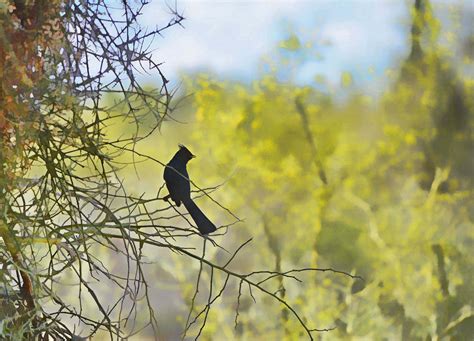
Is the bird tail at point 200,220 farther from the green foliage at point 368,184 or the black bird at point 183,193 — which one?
the green foliage at point 368,184

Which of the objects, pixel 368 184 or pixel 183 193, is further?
pixel 368 184

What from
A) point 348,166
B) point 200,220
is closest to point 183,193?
point 200,220

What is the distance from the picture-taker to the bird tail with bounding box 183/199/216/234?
1.90 ft

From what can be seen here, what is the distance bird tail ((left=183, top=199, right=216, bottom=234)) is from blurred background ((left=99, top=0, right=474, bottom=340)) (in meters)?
Result: 0.70

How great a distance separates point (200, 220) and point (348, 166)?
0.80 m

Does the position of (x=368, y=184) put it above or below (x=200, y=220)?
above

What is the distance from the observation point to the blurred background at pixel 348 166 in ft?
4.30

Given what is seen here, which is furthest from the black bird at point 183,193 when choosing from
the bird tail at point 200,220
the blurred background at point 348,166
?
the blurred background at point 348,166

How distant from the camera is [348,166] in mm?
1352

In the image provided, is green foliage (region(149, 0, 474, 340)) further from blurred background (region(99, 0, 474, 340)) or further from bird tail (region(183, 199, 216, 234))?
bird tail (region(183, 199, 216, 234))

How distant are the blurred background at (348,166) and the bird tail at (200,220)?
2.30 ft

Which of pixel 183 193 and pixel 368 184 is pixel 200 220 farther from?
pixel 368 184

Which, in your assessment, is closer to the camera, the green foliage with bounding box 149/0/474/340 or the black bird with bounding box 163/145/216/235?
the black bird with bounding box 163/145/216/235

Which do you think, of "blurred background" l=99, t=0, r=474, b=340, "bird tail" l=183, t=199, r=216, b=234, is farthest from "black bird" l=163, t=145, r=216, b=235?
"blurred background" l=99, t=0, r=474, b=340
